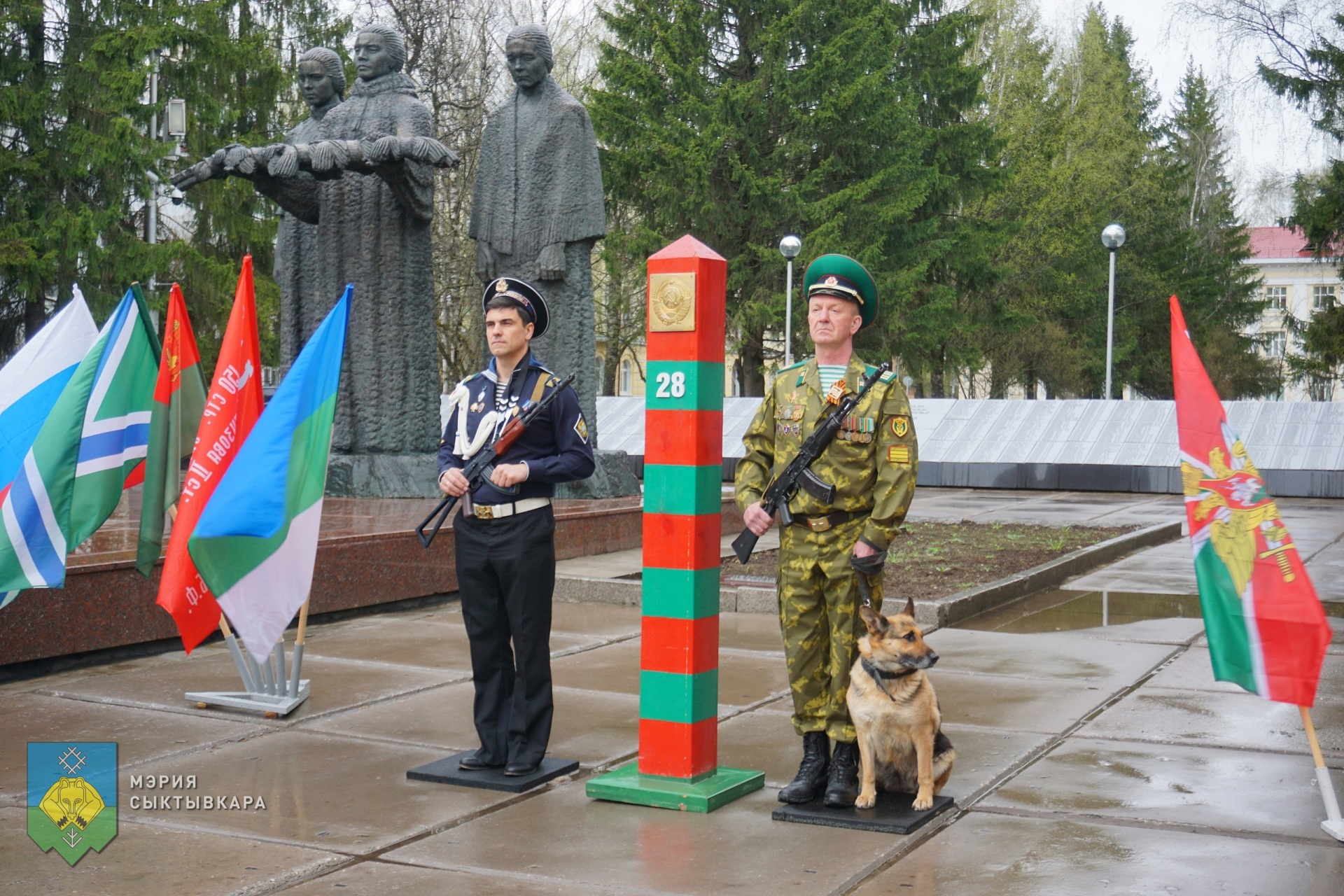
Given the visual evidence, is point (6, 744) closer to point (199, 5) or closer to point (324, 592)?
point (324, 592)

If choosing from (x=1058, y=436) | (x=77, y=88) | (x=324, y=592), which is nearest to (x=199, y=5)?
(x=77, y=88)

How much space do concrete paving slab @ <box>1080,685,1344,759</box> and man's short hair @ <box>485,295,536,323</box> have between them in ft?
9.58

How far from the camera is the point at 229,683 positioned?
23.0 feet

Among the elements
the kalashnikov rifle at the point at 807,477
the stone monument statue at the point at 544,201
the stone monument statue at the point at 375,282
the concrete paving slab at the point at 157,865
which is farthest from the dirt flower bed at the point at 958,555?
the concrete paving slab at the point at 157,865

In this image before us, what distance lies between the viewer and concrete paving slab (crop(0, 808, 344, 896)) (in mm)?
4000

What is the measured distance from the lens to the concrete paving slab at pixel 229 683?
6570mm

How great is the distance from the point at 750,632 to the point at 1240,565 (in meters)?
4.58

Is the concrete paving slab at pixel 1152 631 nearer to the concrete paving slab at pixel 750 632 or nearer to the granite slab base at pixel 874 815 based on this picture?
the concrete paving slab at pixel 750 632

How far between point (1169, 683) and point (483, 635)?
3846mm

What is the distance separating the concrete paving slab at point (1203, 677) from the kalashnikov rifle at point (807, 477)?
301 centimetres

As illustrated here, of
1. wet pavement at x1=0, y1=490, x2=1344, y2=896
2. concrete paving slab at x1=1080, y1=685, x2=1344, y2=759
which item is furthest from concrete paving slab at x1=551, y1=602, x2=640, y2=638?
concrete paving slab at x1=1080, y1=685, x2=1344, y2=759

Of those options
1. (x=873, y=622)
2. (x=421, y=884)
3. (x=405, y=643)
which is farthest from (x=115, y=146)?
(x=421, y=884)

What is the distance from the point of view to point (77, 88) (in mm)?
26109

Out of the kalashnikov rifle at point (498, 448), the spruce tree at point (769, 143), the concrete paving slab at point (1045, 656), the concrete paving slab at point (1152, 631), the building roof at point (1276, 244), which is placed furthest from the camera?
the building roof at point (1276, 244)
